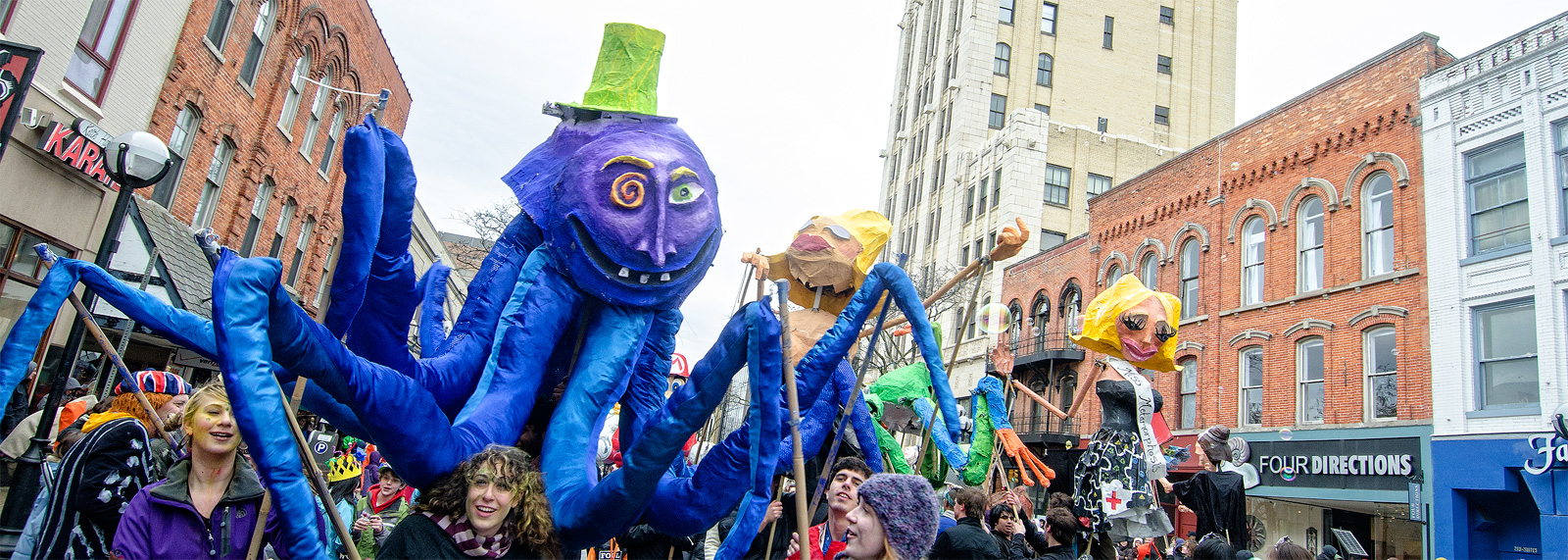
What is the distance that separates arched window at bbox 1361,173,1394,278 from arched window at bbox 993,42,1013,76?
2201 cm

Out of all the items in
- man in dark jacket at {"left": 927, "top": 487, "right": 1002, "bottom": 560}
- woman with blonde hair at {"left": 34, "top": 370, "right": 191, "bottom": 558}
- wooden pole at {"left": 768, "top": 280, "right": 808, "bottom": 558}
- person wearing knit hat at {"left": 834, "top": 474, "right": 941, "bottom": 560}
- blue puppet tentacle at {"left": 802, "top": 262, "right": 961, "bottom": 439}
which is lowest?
woman with blonde hair at {"left": 34, "top": 370, "right": 191, "bottom": 558}

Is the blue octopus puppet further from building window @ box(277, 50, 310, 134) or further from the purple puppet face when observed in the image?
building window @ box(277, 50, 310, 134)

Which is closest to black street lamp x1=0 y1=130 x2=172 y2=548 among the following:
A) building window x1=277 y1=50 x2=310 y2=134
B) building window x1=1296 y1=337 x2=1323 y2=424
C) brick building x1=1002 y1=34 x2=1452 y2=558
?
building window x1=277 y1=50 x2=310 y2=134

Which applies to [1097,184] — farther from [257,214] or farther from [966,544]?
[966,544]

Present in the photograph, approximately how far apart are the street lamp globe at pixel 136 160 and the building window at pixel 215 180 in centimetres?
996

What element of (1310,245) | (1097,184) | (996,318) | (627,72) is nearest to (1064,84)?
(1097,184)

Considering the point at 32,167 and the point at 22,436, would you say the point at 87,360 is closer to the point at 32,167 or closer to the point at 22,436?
the point at 32,167

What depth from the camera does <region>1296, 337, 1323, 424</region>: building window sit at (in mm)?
16469

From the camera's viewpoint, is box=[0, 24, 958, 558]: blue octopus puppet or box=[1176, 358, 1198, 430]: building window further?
box=[1176, 358, 1198, 430]: building window

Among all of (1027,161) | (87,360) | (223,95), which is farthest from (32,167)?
(1027,161)

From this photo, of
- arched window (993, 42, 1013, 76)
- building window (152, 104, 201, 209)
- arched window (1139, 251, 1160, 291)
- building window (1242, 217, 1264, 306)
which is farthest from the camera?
arched window (993, 42, 1013, 76)

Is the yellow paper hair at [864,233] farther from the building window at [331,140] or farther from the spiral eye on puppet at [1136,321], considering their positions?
the building window at [331,140]

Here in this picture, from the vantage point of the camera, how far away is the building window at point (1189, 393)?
19.6 metres

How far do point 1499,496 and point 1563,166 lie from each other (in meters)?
4.76
